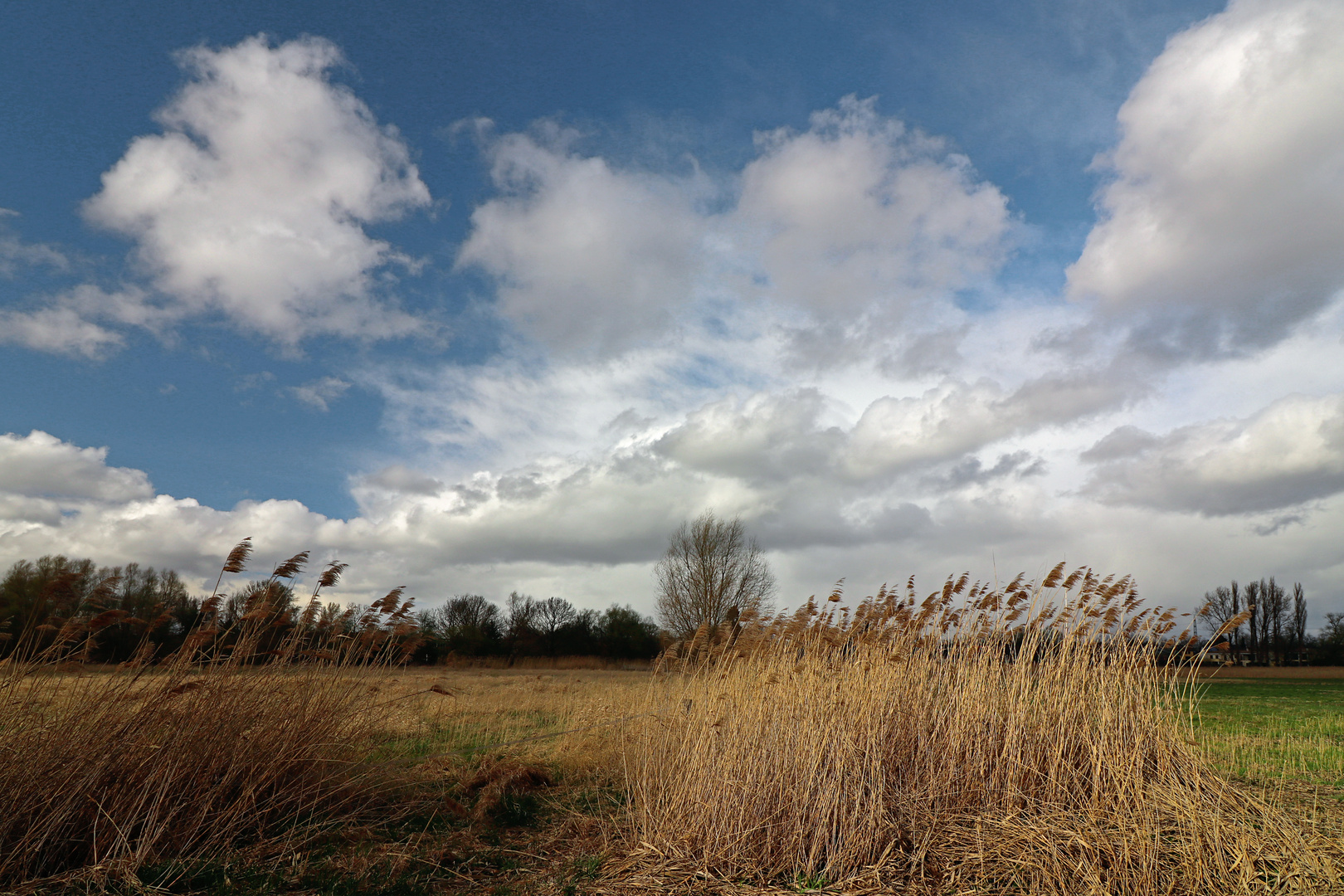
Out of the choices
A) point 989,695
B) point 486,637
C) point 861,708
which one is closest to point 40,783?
point 861,708

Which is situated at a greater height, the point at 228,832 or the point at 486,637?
the point at 228,832

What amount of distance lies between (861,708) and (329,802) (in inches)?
185

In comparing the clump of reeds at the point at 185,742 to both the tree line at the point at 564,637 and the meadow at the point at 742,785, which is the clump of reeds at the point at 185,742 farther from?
the tree line at the point at 564,637

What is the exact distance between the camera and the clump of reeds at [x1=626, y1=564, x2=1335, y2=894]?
4715 mm

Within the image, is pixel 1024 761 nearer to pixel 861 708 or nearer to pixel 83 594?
pixel 861 708

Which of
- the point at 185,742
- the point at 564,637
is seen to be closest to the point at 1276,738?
the point at 185,742

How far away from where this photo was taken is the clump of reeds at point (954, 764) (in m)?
4.71

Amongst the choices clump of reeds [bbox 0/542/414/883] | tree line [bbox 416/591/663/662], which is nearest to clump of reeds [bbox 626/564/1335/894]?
clump of reeds [bbox 0/542/414/883]

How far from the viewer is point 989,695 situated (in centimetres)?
638

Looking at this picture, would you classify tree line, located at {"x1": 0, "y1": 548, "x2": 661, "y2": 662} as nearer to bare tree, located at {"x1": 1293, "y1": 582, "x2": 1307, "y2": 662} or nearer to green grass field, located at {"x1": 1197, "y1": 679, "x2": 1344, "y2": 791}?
green grass field, located at {"x1": 1197, "y1": 679, "x2": 1344, "y2": 791}

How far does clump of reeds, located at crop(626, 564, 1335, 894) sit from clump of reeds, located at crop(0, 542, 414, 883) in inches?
111

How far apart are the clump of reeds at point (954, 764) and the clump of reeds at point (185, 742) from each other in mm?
2807

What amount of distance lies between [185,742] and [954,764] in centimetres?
608

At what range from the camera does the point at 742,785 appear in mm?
5301
